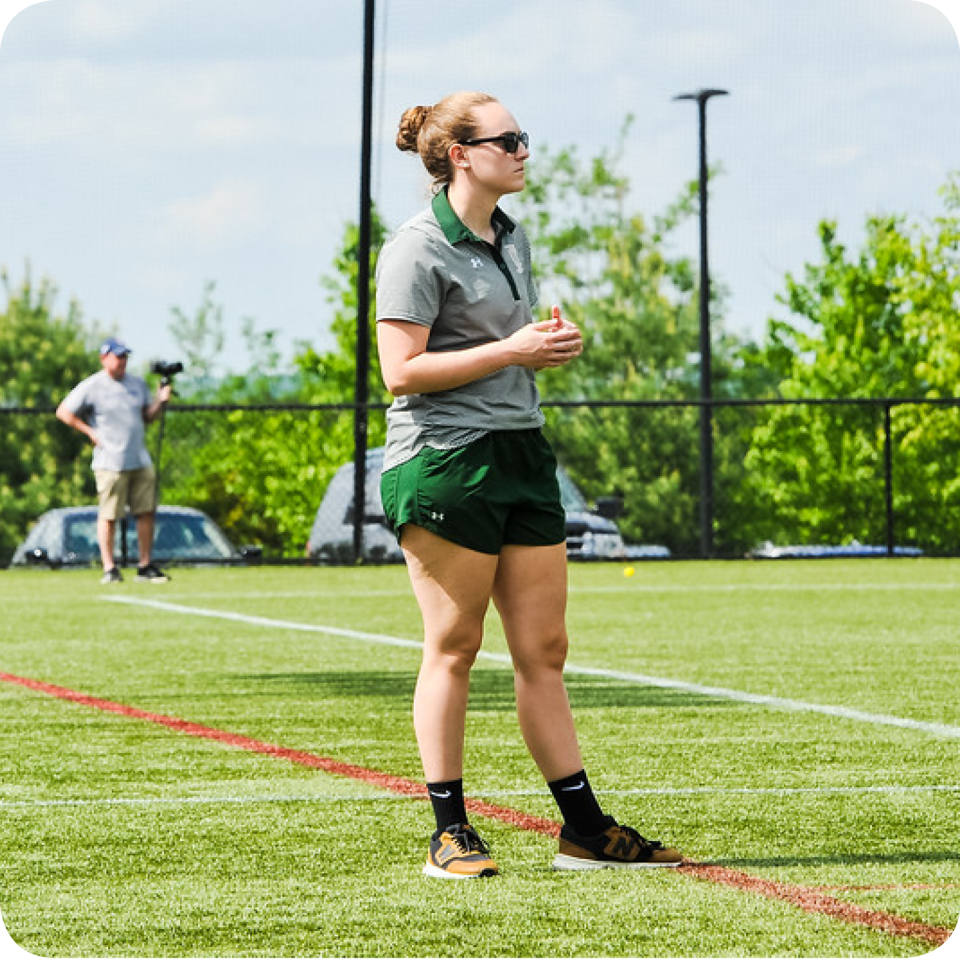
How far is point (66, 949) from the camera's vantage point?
4371mm

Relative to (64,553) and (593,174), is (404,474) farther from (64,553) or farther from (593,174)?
(593,174)

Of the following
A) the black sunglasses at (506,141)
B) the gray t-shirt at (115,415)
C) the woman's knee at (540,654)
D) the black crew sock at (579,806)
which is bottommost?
the black crew sock at (579,806)

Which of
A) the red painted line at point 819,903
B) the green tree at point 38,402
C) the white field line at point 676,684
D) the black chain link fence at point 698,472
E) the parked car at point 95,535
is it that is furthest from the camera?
the green tree at point 38,402

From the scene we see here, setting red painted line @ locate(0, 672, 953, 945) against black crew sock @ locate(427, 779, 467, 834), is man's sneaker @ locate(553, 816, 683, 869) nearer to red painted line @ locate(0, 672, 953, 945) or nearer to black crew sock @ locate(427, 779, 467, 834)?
red painted line @ locate(0, 672, 953, 945)

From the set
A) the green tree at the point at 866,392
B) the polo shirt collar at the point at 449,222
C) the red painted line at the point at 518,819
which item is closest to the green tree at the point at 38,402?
Result: the green tree at the point at 866,392

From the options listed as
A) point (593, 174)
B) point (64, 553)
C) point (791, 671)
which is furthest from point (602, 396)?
point (791, 671)

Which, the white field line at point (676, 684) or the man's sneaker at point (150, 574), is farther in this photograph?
the man's sneaker at point (150, 574)

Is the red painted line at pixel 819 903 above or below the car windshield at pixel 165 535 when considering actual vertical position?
above

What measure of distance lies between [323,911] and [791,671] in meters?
6.12

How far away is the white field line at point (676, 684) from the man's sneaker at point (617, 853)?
2831 mm

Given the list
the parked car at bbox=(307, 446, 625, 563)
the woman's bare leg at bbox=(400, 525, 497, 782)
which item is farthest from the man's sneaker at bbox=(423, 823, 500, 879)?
the parked car at bbox=(307, 446, 625, 563)

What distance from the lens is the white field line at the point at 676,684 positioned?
27.0 feet

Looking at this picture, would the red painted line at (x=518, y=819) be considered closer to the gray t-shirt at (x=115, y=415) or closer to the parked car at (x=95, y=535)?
the gray t-shirt at (x=115, y=415)

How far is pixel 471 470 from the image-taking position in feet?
16.8
